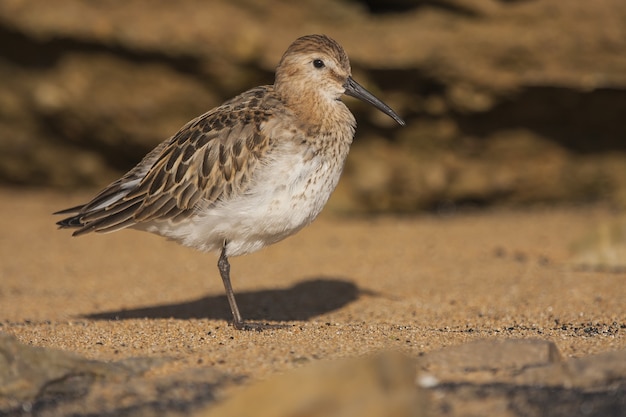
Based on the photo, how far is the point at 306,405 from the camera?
12.1ft

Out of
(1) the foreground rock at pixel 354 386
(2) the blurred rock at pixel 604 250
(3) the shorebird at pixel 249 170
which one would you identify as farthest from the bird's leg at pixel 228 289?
(2) the blurred rock at pixel 604 250

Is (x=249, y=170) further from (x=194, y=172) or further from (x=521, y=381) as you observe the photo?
(x=521, y=381)

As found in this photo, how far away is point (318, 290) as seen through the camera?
7.89m

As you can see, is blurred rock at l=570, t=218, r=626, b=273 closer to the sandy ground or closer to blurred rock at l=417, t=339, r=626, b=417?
the sandy ground

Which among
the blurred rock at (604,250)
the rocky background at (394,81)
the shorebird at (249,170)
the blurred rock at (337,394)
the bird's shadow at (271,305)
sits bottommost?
the blurred rock at (337,394)

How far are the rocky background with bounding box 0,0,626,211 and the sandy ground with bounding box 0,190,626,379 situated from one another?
0.52m

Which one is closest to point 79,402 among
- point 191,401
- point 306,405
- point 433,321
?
point 191,401

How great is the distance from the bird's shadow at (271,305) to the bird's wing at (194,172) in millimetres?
822

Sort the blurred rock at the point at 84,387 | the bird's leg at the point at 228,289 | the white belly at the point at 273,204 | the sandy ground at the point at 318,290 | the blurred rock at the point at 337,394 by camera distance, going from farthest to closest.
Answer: the bird's leg at the point at 228,289, the white belly at the point at 273,204, the sandy ground at the point at 318,290, the blurred rock at the point at 84,387, the blurred rock at the point at 337,394

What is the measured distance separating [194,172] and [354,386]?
301cm

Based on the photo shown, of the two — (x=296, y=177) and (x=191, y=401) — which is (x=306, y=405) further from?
(x=296, y=177)

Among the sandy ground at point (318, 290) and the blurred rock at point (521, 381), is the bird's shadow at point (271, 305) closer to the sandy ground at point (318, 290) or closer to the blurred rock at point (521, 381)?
the sandy ground at point (318, 290)

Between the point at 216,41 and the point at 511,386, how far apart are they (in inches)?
249

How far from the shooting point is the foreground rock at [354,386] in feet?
12.2
